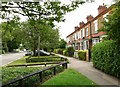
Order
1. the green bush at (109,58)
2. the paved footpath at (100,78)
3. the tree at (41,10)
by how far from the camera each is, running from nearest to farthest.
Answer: the tree at (41,10) → the paved footpath at (100,78) → the green bush at (109,58)

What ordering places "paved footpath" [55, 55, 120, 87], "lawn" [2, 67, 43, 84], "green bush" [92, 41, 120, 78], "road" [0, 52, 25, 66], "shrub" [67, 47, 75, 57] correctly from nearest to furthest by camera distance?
"paved footpath" [55, 55, 120, 87], "lawn" [2, 67, 43, 84], "green bush" [92, 41, 120, 78], "road" [0, 52, 25, 66], "shrub" [67, 47, 75, 57]

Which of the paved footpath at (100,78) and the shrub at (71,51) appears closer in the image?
the paved footpath at (100,78)

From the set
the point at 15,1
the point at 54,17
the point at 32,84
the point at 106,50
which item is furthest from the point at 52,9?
the point at 106,50

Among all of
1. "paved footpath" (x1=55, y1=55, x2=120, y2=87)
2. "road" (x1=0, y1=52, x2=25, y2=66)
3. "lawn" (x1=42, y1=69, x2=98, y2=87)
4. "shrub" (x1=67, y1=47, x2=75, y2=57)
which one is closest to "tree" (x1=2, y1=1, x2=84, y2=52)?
"lawn" (x1=42, y1=69, x2=98, y2=87)

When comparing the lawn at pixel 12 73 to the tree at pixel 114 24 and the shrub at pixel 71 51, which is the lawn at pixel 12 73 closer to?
the tree at pixel 114 24

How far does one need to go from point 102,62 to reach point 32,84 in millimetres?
7101

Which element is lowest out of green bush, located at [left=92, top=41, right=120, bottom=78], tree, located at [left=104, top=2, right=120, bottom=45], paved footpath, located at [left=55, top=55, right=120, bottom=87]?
paved footpath, located at [left=55, top=55, right=120, bottom=87]

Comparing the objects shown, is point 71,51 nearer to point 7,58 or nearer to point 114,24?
point 7,58

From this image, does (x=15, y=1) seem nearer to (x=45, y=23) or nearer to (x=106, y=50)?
(x=45, y=23)

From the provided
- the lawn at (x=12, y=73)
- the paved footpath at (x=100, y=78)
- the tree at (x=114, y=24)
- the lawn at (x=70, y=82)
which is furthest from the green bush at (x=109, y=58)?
the lawn at (x=12, y=73)

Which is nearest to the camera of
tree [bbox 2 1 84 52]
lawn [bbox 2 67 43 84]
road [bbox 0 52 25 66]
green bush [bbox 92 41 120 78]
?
tree [bbox 2 1 84 52]

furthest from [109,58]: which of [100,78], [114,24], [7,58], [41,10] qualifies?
[7,58]

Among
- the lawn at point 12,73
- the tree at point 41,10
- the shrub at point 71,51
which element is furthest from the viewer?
the shrub at point 71,51

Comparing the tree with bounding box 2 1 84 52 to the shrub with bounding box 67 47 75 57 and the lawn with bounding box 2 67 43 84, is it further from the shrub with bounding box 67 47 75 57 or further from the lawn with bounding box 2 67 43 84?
the shrub with bounding box 67 47 75 57
